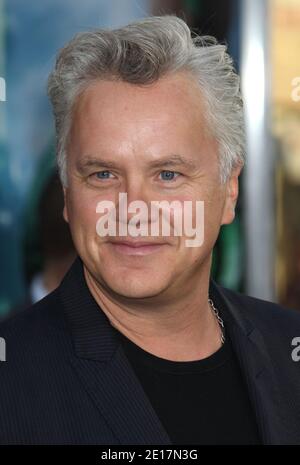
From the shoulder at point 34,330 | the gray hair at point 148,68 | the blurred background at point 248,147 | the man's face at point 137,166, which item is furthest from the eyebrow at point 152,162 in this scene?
the blurred background at point 248,147

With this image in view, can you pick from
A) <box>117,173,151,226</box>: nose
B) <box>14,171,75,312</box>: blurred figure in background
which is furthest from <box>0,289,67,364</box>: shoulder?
<box>14,171,75,312</box>: blurred figure in background

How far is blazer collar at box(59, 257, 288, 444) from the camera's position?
1982 mm

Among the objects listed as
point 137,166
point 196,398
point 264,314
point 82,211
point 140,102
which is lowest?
point 196,398

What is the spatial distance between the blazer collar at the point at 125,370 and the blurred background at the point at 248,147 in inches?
75.5

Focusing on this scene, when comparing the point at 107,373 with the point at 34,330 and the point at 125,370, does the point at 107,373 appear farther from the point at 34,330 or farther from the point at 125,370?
the point at 34,330

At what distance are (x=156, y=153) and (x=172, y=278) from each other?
322 millimetres

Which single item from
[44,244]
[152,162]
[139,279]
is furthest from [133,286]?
[44,244]

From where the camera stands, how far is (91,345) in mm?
2111

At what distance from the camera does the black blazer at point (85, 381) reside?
76.8 inches

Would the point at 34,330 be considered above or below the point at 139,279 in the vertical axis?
below

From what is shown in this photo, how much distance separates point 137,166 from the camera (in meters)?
2.05

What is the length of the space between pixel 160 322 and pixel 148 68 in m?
0.67

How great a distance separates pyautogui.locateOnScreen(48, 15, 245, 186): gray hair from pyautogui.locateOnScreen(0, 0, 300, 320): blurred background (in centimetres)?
206

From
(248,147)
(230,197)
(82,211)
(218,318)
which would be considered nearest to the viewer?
(82,211)
